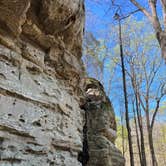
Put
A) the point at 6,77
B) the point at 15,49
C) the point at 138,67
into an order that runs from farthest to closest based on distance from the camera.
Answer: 1. the point at 138,67
2. the point at 15,49
3. the point at 6,77

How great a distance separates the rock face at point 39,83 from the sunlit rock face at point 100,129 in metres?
2.22

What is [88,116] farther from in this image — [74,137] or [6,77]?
[6,77]

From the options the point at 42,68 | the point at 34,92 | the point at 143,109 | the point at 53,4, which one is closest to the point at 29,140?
the point at 34,92

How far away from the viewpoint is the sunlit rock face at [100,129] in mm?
6105

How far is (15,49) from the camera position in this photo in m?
2.54

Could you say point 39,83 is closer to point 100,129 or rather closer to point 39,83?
point 39,83

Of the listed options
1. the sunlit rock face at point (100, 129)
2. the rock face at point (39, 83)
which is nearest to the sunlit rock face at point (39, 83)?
the rock face at point (39, 83)

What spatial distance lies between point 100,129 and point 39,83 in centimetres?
430

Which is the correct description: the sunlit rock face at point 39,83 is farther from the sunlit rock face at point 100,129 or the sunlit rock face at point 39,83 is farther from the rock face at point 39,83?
the sunlit rock face at point 100,129

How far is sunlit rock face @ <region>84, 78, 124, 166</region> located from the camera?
6.11 metres

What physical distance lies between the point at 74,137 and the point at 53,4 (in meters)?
1.90

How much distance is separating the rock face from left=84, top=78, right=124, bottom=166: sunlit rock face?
2224 mm

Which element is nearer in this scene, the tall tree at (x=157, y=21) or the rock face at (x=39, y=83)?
the rock face at (x=39, y=83)

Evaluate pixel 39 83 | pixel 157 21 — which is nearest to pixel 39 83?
pixel 39 83
